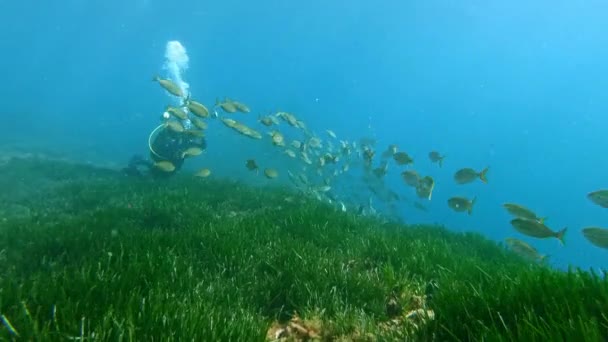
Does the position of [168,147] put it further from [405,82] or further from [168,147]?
[405,82]

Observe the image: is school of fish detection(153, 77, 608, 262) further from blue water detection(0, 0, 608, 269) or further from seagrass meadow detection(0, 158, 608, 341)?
blue water detection(0, 0, 608, 269)

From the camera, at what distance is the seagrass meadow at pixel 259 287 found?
293 centimetres

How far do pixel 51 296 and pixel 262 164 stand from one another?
36.8m

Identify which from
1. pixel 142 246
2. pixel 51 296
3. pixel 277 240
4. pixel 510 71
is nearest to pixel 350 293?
pixel 277 240

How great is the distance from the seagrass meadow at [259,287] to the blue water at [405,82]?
26.1 meters

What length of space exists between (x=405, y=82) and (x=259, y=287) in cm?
18457

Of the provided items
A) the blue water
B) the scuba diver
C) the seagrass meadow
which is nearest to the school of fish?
the seagrass meadow

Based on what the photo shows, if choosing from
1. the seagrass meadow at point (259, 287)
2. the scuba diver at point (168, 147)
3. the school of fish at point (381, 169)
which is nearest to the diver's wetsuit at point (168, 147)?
the scuba diver at point (168, 147)

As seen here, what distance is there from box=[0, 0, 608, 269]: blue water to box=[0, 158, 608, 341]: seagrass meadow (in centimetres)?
2612

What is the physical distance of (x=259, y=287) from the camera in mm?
5141

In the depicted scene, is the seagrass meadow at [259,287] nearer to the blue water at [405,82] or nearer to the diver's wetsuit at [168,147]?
the diver's wetsuit at [168,147]

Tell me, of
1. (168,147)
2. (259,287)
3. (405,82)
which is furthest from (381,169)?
(405,82)

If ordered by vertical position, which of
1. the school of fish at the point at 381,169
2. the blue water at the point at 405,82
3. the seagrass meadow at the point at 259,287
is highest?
the blue water at the point at 405,82

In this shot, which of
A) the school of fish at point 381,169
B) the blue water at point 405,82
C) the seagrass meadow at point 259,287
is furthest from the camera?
the blue water at point 405,82
